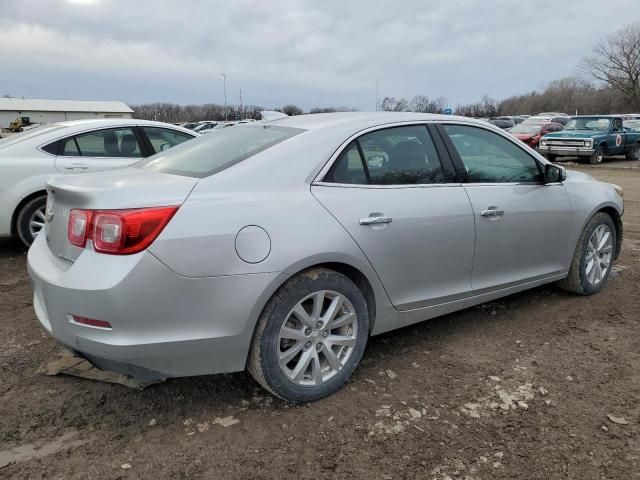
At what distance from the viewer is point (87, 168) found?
6.21 metres

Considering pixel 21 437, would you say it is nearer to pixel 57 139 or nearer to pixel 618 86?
pixel 57 139

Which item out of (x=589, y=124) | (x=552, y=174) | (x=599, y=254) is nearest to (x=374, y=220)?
(x=552, y=174)

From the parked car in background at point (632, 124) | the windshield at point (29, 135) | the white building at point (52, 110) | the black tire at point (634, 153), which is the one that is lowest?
the black tire at point (634, 153)

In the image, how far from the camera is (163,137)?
6.84 metres

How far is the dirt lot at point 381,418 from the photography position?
2461 mm

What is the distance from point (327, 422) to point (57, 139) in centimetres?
499

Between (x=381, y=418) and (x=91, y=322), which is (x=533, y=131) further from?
(x=91, y=322)

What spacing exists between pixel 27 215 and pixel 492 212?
16.1 feet

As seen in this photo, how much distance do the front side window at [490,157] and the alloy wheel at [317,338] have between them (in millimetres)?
1389

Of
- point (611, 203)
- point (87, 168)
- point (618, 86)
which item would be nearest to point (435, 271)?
point (611, 203)

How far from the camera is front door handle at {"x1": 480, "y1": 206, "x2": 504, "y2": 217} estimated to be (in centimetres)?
360

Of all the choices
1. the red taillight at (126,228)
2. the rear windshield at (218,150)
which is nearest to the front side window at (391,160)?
the rear windshield at (218,150)

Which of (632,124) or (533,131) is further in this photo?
(632,124)

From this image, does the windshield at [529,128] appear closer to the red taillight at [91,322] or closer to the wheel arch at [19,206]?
the wheel arch at [19,206]
